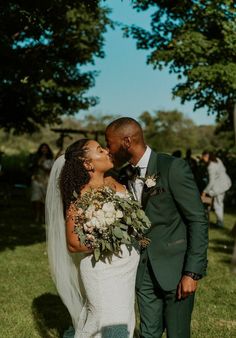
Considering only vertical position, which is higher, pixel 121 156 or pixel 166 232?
pixel 121 156

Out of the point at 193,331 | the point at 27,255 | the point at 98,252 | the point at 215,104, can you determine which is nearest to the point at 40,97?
the point at 215,104

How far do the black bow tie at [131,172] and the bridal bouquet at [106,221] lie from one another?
0.26 meters

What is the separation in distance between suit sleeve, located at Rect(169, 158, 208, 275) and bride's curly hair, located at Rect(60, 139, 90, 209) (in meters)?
0.73

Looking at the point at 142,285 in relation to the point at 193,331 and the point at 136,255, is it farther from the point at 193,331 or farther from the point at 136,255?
the point at 193,331

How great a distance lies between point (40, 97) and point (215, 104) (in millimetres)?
10256

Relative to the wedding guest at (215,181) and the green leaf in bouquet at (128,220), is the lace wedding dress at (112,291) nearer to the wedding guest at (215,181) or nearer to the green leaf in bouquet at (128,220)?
the green leaf in bouquet at (128,220)

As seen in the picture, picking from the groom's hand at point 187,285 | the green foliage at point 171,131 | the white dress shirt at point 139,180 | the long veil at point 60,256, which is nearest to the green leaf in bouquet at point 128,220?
the white dress shirt at point 139,180

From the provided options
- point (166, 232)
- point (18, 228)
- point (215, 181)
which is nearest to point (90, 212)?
point (166, 232)

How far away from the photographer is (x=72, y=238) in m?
4.70

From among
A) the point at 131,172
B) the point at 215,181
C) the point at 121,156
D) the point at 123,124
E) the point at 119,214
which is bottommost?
the point at 215,181

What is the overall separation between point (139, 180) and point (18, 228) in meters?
11.4

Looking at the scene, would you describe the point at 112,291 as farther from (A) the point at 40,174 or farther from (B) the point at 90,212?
(A) the point at 40,174

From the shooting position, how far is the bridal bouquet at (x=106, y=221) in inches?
181

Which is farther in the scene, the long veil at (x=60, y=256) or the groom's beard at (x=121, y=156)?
the long veil at (x=60, y=256)
